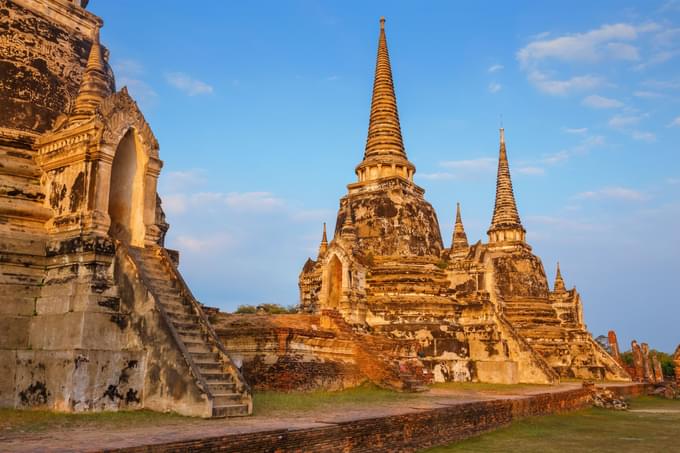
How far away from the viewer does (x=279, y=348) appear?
51.3ft

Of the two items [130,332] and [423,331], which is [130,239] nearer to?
[130,332]

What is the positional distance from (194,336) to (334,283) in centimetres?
1377

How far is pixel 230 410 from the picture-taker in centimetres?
988

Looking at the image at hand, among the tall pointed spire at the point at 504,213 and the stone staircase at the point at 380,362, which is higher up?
the tall pointed spire at the point at 504,213

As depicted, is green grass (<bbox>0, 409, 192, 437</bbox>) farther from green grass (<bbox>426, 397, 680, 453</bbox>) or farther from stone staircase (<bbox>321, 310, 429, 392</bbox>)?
stone staircase (<bbox>321, 310, 429, 392</bbox>)

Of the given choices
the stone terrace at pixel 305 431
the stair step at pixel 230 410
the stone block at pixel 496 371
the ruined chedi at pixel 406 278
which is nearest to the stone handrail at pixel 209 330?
the stair step at pixel 230 410

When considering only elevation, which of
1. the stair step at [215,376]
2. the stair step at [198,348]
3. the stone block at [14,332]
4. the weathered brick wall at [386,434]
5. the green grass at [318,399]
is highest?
the stone block at [14,332]

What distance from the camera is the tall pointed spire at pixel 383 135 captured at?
1137 inches

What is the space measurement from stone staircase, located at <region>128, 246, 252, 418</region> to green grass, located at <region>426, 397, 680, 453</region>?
3.50 m

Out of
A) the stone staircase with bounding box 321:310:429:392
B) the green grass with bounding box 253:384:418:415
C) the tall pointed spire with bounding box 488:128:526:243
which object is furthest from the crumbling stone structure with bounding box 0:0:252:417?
the tall pointed spire with bounding box 488:128:526:243

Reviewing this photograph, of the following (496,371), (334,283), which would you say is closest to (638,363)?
(496,371)

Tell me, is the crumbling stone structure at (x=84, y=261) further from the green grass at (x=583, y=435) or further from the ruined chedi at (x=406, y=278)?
the ruined chedi at (x=406, y=278)

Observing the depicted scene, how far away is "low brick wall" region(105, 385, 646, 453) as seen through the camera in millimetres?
7488

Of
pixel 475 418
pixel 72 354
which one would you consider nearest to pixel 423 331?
pixel 475 418
